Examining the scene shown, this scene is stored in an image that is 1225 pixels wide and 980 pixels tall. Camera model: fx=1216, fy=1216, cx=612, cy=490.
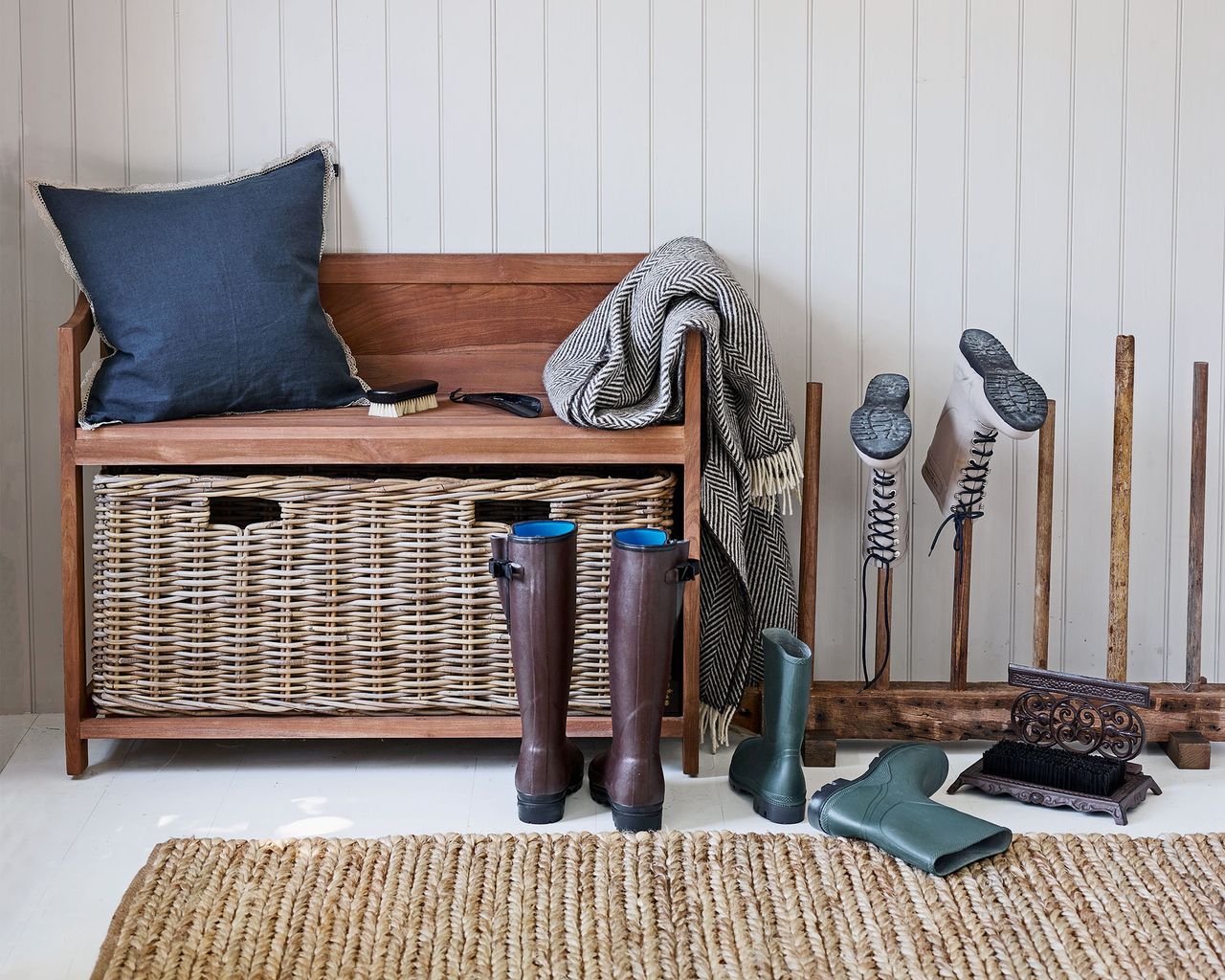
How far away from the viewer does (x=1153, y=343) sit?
225cm

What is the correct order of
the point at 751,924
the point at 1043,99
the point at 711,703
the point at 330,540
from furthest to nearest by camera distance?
the point at 1043,99 → the point at 711,703 → the point at 330,540 → the point at 751,924

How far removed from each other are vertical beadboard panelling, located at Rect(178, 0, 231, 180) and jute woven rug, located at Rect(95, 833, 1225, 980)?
1.22 metres

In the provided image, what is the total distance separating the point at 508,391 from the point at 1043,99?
1103mm

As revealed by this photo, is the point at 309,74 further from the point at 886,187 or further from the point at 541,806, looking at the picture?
the point at 541,806

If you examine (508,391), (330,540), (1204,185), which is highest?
(1204,185)

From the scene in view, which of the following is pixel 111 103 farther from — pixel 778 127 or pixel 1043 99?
pixel 1043 99

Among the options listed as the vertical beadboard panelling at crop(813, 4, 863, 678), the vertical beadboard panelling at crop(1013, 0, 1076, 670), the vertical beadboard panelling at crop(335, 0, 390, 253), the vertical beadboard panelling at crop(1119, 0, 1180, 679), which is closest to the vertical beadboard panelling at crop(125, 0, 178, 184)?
the vertical beadboard panelling at crop(335, 0, 390, 253)

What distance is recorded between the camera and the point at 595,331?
6.45 feet

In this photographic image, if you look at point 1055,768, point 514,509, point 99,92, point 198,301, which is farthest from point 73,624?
point 1055,768

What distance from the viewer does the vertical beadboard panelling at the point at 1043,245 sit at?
219 cm

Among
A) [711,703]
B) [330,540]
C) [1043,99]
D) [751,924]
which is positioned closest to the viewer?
[751,924]

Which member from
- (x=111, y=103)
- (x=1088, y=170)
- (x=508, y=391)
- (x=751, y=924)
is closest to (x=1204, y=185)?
(x=1088, y=170)

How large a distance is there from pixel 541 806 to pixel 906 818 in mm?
511

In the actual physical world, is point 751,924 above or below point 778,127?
below
